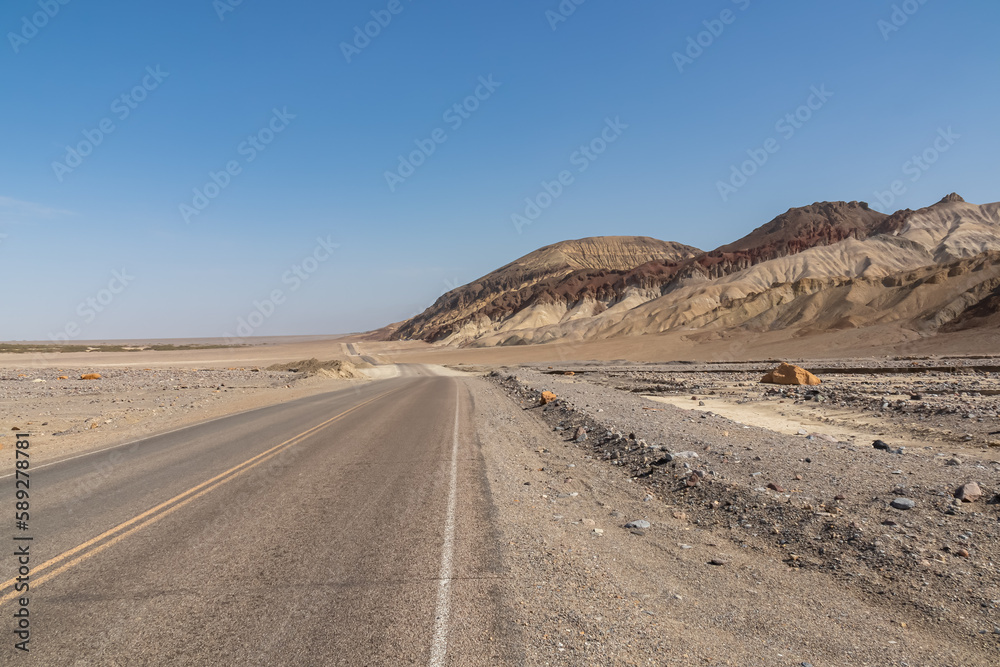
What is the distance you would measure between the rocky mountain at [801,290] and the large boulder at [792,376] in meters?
44.3

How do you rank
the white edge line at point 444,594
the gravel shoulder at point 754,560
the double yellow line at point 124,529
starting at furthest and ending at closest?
the double yellow line at point 124,529 < the gravel shoulder at point 754,560 < the white edge line at point 444,594

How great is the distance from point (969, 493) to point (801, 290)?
10337cm

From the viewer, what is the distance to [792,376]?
31609mm

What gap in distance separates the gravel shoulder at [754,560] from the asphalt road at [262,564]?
0.63 m

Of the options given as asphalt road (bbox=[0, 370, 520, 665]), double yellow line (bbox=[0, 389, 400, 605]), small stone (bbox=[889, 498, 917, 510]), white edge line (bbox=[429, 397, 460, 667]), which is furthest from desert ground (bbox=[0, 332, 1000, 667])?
double yellow line (bbox=[0, 389, 400, 605])

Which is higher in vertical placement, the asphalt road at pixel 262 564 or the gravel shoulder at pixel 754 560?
the asphalt road at pixel 262 564

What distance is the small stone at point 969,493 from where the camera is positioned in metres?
7.31

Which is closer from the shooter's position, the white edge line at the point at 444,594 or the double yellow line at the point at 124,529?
the white edge line at the point at 444,594

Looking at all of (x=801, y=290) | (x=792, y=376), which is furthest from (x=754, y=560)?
(x=801, y=290)

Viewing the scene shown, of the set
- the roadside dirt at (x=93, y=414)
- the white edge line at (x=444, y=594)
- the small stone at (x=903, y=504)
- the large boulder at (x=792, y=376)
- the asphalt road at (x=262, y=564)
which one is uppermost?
the roadside dirt at (x=93, y=414)

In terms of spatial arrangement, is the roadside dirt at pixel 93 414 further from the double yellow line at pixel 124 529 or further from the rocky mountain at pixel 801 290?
the rocky mountain at pixel 801 290

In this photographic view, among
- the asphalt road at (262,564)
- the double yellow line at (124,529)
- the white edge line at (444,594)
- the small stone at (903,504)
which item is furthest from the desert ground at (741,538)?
the double yellow line at (124,529)

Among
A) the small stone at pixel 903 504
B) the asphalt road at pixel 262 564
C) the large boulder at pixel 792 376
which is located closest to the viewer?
the asphalt road at pixel 262 564

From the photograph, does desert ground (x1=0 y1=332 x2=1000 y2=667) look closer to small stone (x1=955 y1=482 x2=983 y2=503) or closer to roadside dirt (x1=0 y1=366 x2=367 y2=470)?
small stone (x1=955 y1=482 x2=983 y2=503)
